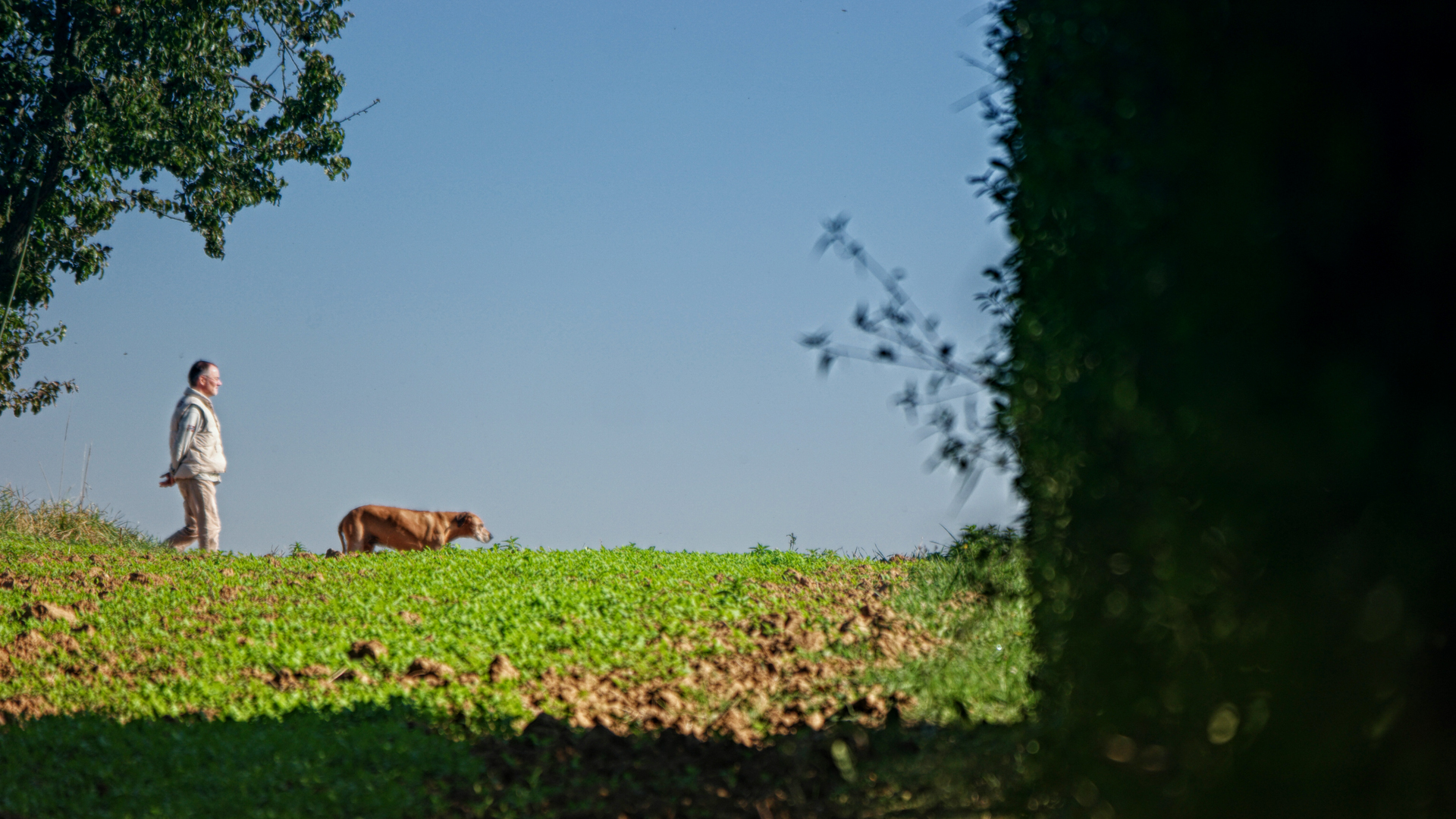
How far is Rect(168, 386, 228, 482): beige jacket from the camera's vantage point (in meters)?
13.5

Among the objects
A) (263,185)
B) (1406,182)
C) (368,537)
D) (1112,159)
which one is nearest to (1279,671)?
(1406,182)

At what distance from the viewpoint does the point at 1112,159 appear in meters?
3.13

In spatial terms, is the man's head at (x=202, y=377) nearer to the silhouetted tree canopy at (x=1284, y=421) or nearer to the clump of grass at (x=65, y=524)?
the clump of grass at (x=65, y=524)

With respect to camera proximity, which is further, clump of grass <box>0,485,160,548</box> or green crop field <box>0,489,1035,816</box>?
clump of grass <box>0,485,160,548</box>

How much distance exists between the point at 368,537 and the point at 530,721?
9.93 metres

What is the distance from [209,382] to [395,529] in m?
3.06

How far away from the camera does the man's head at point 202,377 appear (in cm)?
1377

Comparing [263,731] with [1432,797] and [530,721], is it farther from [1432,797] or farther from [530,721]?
[1432,797]

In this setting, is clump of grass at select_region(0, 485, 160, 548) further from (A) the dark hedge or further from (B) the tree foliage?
(A) the dark hedge

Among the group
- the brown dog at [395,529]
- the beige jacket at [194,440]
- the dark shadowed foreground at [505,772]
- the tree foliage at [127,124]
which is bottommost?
the dark shadowed foreground at [505,772]

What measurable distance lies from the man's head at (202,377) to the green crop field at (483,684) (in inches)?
152

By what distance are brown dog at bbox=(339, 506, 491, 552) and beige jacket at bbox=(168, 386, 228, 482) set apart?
1.85 metres

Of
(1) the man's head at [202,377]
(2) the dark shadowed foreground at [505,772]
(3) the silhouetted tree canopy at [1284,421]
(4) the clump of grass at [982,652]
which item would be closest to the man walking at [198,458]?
(1) the man's head at [202,377]

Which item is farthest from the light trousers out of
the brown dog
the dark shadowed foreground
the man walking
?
the dark shadowed foreground
